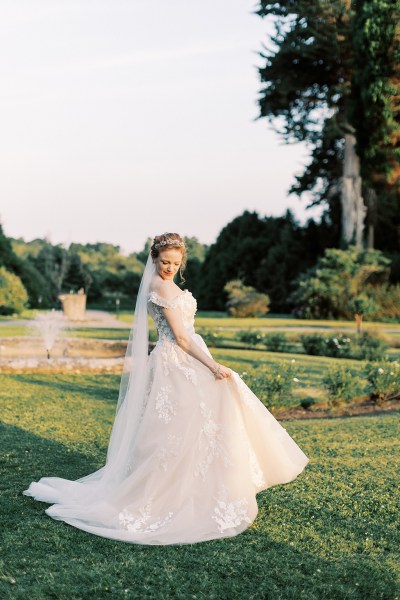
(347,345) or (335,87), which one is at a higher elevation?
(335,87)

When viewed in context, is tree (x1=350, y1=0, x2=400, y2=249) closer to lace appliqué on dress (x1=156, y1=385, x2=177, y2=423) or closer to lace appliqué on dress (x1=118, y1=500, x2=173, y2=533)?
lace appliqué on dress (x1=156, y1=385, x2=177, y2=423)

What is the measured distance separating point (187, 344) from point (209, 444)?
714 millimetres

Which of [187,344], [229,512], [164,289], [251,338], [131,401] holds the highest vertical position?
[164,289]

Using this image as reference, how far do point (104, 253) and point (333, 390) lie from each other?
46.4 meters

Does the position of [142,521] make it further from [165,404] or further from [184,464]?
[165,404]

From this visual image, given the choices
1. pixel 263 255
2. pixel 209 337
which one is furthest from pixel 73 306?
pixel 263 255

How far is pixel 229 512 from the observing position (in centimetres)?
444

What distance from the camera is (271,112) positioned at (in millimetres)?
31828

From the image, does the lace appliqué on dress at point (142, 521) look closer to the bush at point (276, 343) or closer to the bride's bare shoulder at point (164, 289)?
the bride's bare shoulder at point (164, 289)

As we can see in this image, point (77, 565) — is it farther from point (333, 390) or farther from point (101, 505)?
A: point (333, 390)

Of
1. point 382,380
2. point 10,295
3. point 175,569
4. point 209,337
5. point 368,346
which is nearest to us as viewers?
point 175,569

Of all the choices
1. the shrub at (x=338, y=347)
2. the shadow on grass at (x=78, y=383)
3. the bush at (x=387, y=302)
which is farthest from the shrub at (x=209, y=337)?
the bush at (x=387, y=302)

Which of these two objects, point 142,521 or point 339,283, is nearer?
point 142,521

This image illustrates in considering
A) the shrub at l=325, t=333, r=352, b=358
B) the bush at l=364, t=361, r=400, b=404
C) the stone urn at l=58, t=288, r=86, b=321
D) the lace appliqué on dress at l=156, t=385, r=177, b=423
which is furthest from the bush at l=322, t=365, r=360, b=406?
the stone urn at l=58, t=288, r=86, b=321
